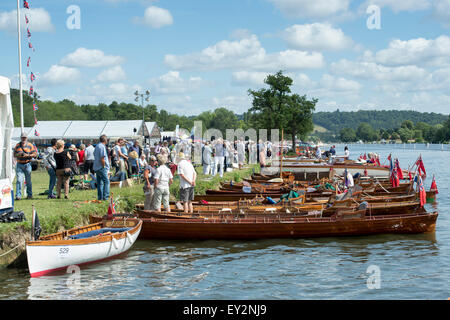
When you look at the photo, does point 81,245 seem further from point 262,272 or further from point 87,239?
point 262,272

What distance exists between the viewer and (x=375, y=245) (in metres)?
14.5

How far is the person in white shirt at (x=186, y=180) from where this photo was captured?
1459cm

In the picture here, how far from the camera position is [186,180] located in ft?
48.1

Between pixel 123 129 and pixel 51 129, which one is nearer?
pixel 51 129

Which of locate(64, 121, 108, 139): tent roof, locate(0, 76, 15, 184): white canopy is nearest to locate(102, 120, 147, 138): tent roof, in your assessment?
locate(64, 121, 108, 139): tent roof

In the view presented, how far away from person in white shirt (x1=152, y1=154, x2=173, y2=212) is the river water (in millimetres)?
1179

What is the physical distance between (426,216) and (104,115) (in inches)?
6026

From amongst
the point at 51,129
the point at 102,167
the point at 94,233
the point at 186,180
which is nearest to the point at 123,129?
the point at 51,129

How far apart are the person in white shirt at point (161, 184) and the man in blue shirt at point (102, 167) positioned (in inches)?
88.7

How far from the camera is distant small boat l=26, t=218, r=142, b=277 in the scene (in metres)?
10.5

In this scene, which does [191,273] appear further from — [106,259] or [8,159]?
[8,159]

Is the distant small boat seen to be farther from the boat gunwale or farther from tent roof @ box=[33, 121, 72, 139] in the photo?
tent roof @ box=[33, 121, 72, 139]

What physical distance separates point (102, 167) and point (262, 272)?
22.6ft
